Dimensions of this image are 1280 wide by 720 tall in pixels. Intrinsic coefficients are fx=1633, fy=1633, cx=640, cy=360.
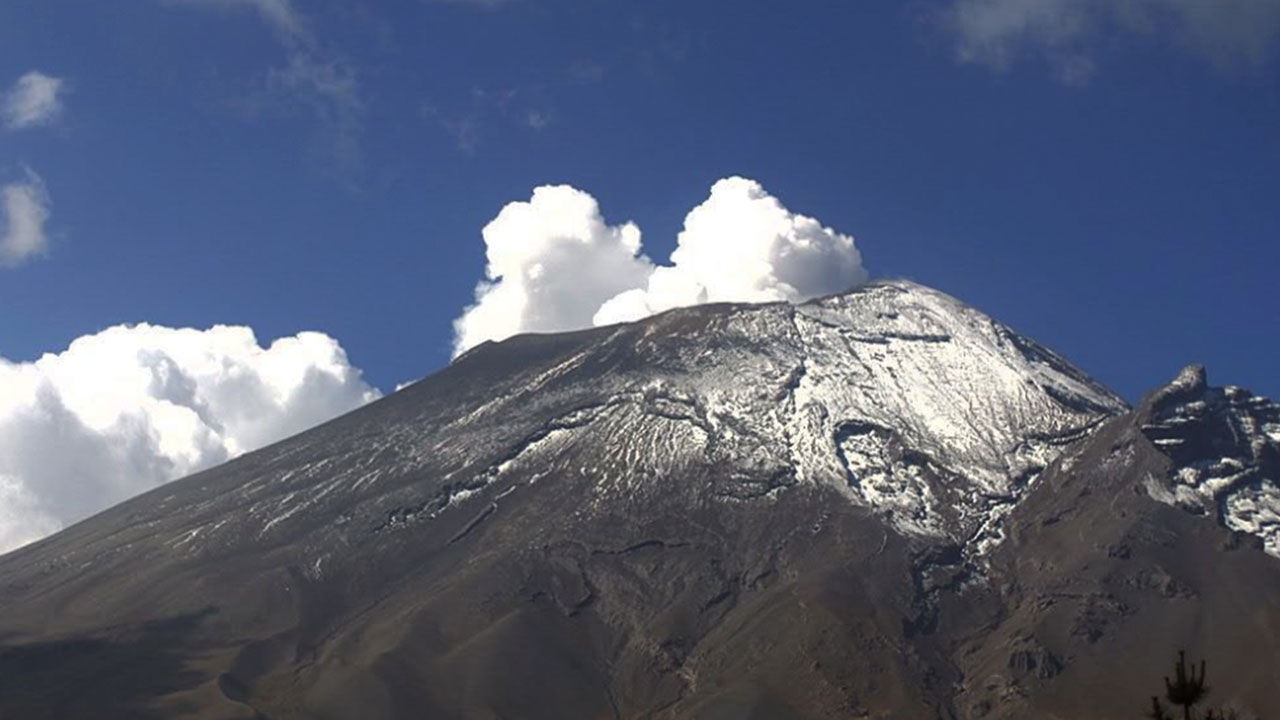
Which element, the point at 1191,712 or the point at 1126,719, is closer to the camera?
the point at 1191,712

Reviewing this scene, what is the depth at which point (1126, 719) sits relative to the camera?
655 feet

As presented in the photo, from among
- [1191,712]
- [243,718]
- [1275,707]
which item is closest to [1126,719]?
[1275,707]

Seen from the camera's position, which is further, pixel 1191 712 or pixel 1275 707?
pixel 1275 707

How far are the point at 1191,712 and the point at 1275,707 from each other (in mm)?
177430

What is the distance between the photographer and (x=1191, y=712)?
113 feet

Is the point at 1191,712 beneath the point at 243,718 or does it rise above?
beneath

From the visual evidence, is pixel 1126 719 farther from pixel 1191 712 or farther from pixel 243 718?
pixel 1191 712

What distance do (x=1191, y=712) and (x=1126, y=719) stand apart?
6924 inches

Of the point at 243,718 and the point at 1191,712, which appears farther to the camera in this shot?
the point at 243,718

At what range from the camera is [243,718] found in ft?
651

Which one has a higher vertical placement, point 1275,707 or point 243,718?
point 243,718

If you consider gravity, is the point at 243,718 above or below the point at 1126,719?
above

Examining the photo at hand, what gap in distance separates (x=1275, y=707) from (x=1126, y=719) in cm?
1734

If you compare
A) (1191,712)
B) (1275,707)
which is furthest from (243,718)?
(1191,712)
